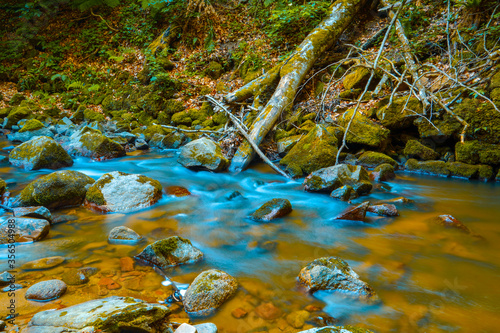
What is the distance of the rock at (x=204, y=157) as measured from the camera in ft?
20.7

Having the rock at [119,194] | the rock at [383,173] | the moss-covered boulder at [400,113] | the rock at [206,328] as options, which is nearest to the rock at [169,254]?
the rock at [206,328]

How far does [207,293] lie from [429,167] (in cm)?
590

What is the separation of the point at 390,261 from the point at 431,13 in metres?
9.59

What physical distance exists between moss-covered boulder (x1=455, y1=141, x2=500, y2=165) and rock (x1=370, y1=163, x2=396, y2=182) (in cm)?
143

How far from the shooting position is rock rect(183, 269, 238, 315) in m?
2.21

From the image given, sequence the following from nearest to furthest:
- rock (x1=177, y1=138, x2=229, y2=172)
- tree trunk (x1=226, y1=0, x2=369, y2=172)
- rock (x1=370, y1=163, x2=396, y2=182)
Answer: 1. rock (x1=370, y1=163, x2=396, y2=182)
2. rock (x1=177, y1=138, x2=229, y2=172)
3. tree trunk (x1=226, y1=0, x2=369, y2=172)

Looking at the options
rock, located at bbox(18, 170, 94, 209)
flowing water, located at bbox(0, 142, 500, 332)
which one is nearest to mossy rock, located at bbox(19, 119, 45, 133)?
flowing water, located at bbox(0, 142, 500, 332)

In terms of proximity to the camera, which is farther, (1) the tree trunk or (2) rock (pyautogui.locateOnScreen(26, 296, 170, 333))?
(1) the tree trunk

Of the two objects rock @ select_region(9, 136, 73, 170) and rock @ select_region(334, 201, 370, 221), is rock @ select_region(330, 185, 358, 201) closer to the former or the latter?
rock @ select_region(334, 201, 370, 221)

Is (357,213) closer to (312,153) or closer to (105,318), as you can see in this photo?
(312,153)

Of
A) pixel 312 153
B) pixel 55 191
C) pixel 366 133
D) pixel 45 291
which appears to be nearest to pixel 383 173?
pixel 366 133

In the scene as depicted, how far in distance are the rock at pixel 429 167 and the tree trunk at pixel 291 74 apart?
3.29 metres

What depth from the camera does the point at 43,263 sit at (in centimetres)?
280

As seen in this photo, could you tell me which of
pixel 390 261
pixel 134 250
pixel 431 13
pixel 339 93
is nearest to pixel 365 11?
pixel 431 13
